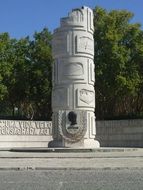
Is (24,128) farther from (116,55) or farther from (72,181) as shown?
(72,181)

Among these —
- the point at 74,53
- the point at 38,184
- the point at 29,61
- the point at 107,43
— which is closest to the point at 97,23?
the point at 107,43

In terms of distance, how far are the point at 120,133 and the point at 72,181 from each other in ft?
96.4

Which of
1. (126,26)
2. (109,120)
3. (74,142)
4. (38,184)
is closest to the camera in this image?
(38,184)

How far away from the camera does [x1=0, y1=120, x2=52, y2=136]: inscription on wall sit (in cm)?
3788

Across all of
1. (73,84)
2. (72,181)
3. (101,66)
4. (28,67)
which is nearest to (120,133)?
(101,66)

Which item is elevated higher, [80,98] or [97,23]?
[97,23]

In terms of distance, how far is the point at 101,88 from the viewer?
4456 cm

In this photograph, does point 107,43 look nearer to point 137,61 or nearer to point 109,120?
point 137,61

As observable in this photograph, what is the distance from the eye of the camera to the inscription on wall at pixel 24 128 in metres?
37.9

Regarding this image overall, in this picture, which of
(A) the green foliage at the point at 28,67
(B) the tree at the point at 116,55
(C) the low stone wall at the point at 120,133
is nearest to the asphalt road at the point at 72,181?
(C) the low stone wall at the point at 120,133

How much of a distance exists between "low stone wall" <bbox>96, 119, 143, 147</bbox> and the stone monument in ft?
41.4

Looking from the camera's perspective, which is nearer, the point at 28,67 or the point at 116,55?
the point at 116,55

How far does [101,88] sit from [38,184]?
110ft

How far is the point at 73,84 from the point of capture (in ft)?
91.5
